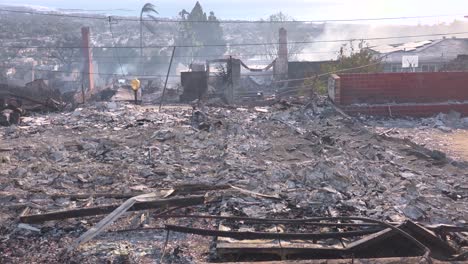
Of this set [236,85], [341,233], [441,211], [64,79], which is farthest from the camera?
[64,79]

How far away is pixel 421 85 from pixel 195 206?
8494 millimetres

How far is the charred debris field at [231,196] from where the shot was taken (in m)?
4.34

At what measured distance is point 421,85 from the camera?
1170cm

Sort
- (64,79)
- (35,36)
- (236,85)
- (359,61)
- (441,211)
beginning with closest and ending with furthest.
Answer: (441,211)
(359,61)
(236,85)
(64,79)
(35,36)

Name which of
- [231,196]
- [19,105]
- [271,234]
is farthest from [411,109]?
[19,105]

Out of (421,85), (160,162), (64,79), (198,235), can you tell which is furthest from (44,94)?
(64,79)

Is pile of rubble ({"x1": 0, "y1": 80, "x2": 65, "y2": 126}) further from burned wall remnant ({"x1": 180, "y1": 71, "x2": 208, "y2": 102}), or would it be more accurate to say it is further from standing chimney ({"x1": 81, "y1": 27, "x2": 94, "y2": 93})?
standing chimney ({"x1": 81, "y1": 27, "x2": 94, "y2": 93})

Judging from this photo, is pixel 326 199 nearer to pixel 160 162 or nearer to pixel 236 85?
pixel 160 162

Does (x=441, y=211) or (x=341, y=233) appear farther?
(x=441, y=211)

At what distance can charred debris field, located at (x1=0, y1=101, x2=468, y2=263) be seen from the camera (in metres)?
4.34

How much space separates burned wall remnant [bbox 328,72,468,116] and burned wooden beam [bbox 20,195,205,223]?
7.15 metres

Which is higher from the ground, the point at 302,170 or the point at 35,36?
the point at 35,36

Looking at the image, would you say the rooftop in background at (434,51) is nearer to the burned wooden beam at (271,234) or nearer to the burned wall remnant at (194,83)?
the burned wall remnant at (194,83)

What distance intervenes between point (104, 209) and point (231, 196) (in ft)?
4.98
